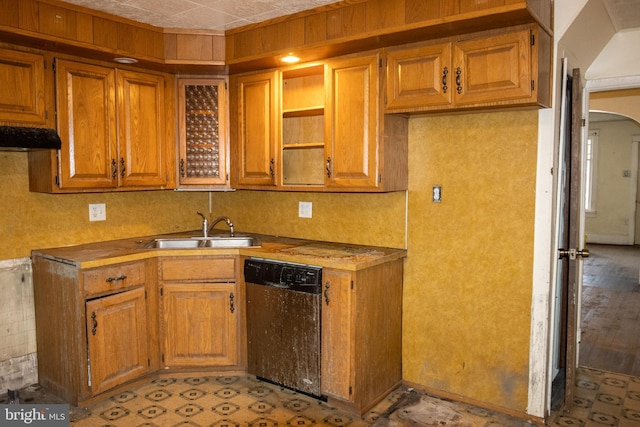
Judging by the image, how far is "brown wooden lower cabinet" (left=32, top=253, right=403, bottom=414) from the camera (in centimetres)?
290

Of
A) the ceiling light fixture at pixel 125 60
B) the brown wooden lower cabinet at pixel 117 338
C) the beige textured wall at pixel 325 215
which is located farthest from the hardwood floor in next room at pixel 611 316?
the ceiling light fixture at pixel 125 60

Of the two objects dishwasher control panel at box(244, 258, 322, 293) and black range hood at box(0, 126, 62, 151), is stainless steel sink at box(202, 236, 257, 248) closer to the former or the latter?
dishwasher control panel at box(244, 258, 322, 293)

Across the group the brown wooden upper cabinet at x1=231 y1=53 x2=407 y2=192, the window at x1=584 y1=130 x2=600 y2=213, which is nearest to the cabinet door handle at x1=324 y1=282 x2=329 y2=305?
the brown wooden upper cabinet at x1=231 y1=53 x2=407 y2=192

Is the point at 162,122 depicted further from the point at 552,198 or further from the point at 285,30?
the point at 552,198

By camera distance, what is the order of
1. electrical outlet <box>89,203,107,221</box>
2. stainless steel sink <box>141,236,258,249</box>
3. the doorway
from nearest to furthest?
1. electrical outlet <box>89,203,107,221</box>
2. stainless steel sink <box>141,236,258,249</box>
3. the doorway

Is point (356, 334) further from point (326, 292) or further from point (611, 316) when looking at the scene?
point (611, 316)

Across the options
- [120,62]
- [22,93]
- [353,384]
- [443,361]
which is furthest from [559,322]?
[22,93]

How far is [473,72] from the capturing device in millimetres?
2615

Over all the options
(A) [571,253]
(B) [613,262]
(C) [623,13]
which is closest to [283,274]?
(A) [571,253]

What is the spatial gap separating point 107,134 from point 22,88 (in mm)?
551

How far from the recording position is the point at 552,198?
279cm

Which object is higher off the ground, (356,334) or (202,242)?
(202,242)

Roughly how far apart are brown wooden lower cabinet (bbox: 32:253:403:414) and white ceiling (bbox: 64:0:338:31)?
1543 mm

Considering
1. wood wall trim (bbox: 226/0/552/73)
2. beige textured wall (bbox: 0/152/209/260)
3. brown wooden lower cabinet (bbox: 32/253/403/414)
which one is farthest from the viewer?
beige textured wall (bbox: 0/152/209/260)
